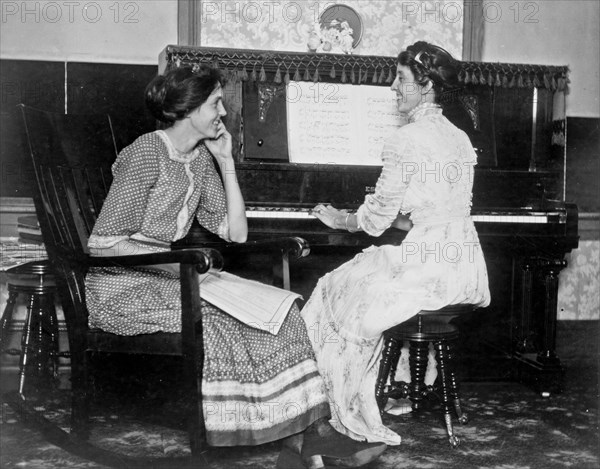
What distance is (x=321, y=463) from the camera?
2.55 m

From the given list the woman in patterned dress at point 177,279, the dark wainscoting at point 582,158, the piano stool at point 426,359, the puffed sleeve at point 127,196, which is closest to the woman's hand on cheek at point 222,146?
the woman in patterned dress at point 177,279

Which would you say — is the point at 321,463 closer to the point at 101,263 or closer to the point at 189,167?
the point at 101,263

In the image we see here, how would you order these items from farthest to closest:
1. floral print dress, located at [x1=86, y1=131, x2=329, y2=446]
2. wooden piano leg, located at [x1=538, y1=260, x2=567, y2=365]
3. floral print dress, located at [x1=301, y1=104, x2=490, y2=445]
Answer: wooden piano leg, located at [x1=538, y1=260, x2=567, y2=365]
floral print dress, located at [x1=301, y1=104, x2=490, y2=445]
floral print dress, located at [x1=86, y1=131, x2=329, y2=446]

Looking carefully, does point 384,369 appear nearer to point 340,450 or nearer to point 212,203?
point 340,450

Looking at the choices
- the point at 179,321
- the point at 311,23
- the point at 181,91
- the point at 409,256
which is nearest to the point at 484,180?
the point at 409,256

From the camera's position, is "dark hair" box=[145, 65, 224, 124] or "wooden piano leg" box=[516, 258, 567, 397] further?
"wooden piano leg" box=[516, 258, 567, 397]

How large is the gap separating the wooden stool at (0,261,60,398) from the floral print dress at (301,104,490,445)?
4.80 feet

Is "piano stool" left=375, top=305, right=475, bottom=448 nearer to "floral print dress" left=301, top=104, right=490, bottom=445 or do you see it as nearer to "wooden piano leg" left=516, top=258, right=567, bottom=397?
"floral print dress" left=301, top=104, right=490, bottom=445

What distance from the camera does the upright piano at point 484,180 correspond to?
3.69 meters

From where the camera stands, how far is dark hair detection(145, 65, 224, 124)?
115 inches

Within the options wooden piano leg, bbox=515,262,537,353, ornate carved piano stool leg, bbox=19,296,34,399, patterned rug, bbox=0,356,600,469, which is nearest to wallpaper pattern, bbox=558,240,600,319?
wooden piano leg, bbox=515,262,537,353

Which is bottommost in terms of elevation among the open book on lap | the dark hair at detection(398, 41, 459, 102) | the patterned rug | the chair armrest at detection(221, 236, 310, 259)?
the patterned rug

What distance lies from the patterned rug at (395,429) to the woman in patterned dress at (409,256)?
1.05ft

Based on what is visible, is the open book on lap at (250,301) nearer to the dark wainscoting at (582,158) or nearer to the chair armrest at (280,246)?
the chair armrest at (280,246)
